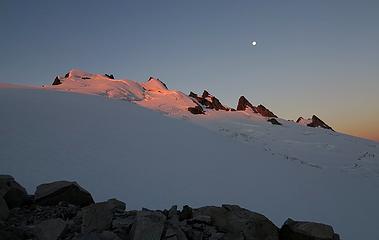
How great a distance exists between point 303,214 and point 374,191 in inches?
326

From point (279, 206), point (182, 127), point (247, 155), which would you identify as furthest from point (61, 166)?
point (182, 127)

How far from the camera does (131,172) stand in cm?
1616

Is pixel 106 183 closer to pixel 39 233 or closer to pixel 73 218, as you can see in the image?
pixel 73 218

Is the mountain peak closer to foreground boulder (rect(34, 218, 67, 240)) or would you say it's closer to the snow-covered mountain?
the snow-covered mountain

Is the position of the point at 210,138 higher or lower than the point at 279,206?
higher

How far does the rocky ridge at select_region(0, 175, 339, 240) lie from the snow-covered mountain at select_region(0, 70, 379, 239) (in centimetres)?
344

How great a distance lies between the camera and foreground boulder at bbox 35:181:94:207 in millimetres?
8962

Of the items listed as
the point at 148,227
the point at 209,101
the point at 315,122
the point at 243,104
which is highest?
the point at 243,104

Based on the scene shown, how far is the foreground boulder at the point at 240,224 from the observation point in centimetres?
822

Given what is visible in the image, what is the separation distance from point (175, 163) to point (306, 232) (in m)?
11.2

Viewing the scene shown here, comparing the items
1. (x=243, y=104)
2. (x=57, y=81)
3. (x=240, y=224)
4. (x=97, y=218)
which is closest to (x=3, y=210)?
(x=97, y=218)

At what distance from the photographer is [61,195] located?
9094 millimetres

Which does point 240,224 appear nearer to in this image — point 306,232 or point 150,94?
point 306,232

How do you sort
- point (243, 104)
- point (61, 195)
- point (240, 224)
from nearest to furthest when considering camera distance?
point (240, 224) < point (61, 195) < point (243, 104)
